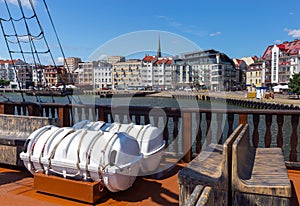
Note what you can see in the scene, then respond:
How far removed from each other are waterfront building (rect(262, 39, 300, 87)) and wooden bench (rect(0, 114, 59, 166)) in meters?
74.2

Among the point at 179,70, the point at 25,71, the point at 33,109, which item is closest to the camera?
the point at 33,109

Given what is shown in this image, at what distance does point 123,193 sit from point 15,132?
2228 mm

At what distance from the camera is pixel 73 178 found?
9.77ft

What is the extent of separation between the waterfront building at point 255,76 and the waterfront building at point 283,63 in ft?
14.4

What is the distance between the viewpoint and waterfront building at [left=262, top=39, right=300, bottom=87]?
231 ft

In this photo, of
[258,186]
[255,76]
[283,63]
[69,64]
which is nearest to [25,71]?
[69,64]

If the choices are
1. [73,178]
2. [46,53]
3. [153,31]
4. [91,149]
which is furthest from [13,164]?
[46,53]

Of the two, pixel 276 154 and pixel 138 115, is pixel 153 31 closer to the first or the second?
pixel 138 115

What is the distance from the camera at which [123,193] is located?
10.4 feet

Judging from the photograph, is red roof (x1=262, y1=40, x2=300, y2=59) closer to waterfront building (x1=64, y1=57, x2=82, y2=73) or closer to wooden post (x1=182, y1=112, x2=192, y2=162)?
waterfront building (x1=64, y1=57, x2=82, y2=73)

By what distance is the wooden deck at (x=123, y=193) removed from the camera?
9.74 feet

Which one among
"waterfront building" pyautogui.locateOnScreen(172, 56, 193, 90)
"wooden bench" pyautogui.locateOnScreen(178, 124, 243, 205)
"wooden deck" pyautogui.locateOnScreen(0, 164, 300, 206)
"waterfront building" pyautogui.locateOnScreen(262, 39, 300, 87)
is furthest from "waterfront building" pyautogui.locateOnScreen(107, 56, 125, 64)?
"waterfront building" pyautogui.locateOnScreen(262, 39, 300, 87)

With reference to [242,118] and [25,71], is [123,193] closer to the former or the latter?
[242,118]

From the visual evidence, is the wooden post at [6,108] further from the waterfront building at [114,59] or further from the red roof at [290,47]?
the red roof at [290,47]
